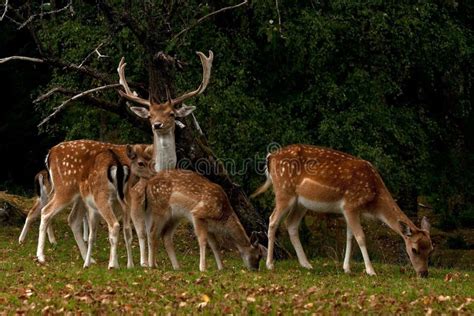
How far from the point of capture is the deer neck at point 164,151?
47.3ft

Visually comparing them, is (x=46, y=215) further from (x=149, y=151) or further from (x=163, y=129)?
(x=163, y=129)

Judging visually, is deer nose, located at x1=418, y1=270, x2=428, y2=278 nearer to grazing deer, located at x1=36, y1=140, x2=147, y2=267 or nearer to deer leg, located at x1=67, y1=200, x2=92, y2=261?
grazing deer, located at x1=36, y1=140, x2=147, y2=267

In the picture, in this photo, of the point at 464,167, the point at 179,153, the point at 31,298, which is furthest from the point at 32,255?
the point at 464,167

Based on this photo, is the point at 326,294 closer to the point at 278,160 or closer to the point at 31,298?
the point at 31,298

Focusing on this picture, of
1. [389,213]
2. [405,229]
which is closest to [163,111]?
[389,213]

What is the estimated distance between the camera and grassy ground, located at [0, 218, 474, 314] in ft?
31.9

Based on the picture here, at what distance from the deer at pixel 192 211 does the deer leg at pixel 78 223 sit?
1.41 meters

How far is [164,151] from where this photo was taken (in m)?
14.5

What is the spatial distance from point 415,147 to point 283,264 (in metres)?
4.72

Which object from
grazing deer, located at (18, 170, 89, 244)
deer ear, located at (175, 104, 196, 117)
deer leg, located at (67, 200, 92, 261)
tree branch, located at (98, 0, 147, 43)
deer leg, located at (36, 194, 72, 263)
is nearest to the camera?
deer leg, located at (36, 194, 72, 263)

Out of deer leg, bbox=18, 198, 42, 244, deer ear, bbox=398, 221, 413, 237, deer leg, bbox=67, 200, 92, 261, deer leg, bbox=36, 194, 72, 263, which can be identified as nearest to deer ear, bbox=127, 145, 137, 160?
deer leg, bbox=36, 194, 72, 263

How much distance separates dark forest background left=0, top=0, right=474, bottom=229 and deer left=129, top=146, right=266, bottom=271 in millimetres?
3159

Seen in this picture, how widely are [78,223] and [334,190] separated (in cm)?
363

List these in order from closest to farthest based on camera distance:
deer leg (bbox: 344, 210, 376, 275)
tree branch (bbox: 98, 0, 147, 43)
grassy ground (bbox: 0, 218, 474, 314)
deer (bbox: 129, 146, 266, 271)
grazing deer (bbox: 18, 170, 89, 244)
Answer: grassy ground (bbox: 0, 218, 474, 314) → deer (bbox: 129, 146, 266, 271) → deer leg (bbox: 344, 210, 376, 275) → tree branch (bbox: 98, 0, 147, 43) → grazing deer (bbox: 18, 170, 89, 244)
